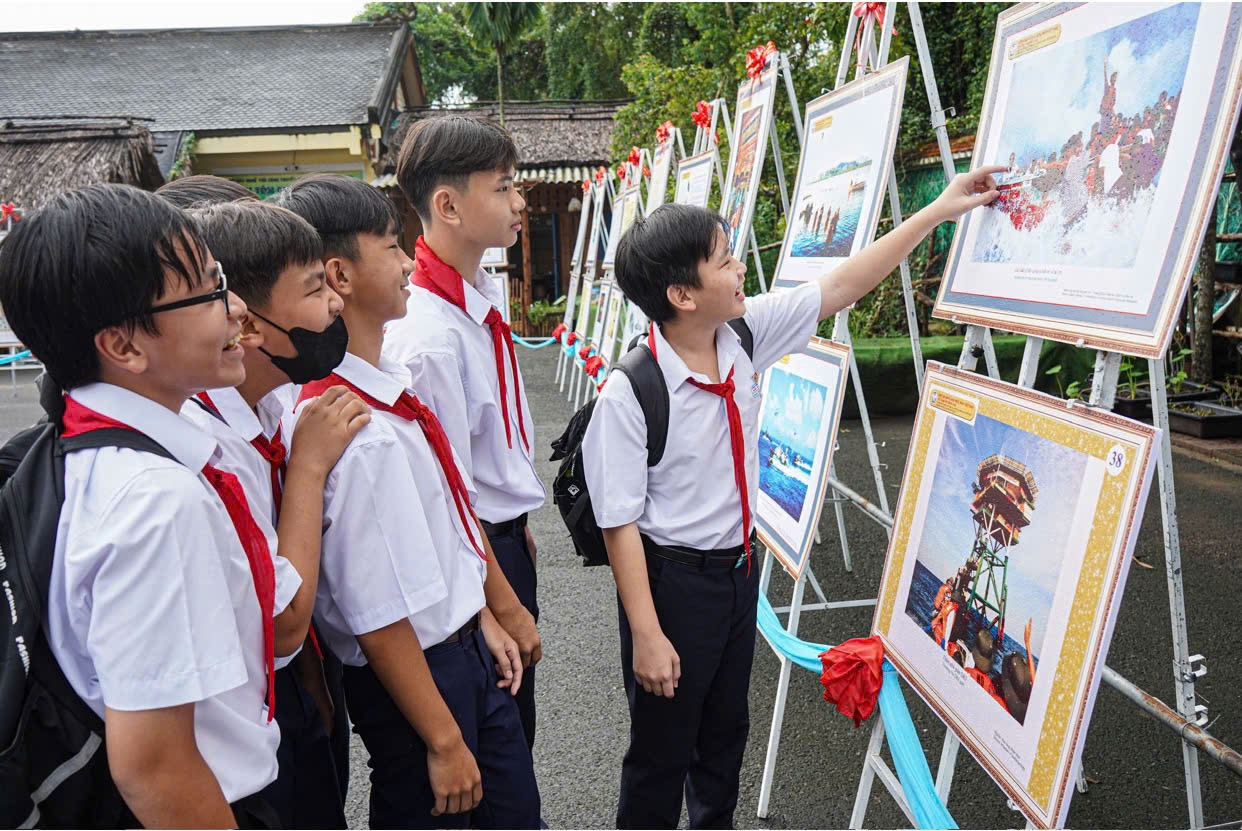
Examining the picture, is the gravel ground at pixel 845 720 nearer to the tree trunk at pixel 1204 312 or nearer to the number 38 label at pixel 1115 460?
the number 38 label at pixel 1115 460

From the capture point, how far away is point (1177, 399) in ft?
20.4

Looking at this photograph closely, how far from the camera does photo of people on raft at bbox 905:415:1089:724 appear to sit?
4.70ft

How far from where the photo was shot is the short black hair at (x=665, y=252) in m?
1.81

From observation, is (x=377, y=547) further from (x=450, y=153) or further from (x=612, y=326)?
(x=612, y=326)

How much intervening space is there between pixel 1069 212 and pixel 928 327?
781cm

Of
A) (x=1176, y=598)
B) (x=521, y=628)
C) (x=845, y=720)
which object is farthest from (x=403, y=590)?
(x=845, y=720)

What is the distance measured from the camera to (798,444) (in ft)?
8.65

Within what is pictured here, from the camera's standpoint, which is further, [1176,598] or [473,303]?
[473,303]

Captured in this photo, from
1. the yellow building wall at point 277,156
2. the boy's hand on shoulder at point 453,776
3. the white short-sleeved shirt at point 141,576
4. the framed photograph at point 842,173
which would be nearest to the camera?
the white short-sleeved shirt at point 141,576

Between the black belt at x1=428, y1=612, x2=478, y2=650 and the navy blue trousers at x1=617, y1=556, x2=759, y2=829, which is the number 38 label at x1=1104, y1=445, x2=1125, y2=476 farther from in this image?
the black belt at x1=428, y1=612, x2=478, y2=650

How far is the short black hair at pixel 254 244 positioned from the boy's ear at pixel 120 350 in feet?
1.02

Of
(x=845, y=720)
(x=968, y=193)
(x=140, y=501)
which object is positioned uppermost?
(x=968, y=193)

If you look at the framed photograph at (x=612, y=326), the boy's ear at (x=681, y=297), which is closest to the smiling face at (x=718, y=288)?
the boy's ear at (x=681, y=297)

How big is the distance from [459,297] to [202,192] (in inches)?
22.3
